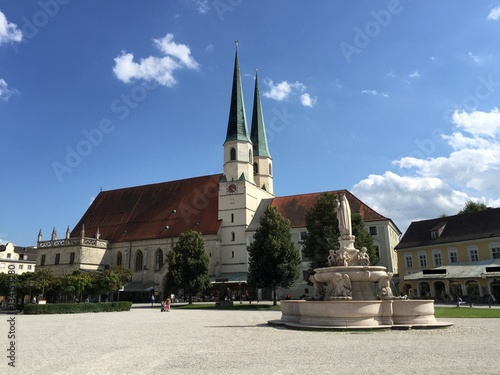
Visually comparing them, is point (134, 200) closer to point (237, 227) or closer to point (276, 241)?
point (237, 227)

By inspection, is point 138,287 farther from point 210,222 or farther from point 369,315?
point 369,315

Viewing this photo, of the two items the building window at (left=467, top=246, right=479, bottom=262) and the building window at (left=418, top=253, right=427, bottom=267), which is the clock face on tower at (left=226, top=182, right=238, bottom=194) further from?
the building window at (left=467, top=246, right=479, bottom=262)

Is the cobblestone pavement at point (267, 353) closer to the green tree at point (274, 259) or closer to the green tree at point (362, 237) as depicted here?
the green tree at point (362, 237)

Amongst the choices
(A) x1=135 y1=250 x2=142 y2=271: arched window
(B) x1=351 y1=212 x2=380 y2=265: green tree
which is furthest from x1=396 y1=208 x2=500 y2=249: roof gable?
(A) x1=135 y1=250 x2=142 y2=271: arched window

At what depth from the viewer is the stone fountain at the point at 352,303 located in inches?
579

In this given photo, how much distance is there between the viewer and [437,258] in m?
44.0

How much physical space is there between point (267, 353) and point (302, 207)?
46753 millimetres

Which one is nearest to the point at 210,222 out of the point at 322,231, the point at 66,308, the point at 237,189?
Result: the point at 237,189

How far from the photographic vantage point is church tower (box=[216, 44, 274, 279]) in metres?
55.3

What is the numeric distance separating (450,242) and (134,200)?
47.0m

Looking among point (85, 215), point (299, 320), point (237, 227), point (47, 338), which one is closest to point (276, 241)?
point (237, 227)

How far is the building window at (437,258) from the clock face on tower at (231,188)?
2555 cm

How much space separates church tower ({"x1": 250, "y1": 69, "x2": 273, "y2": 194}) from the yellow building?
23.0 metres

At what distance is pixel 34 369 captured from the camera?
8.62 m
